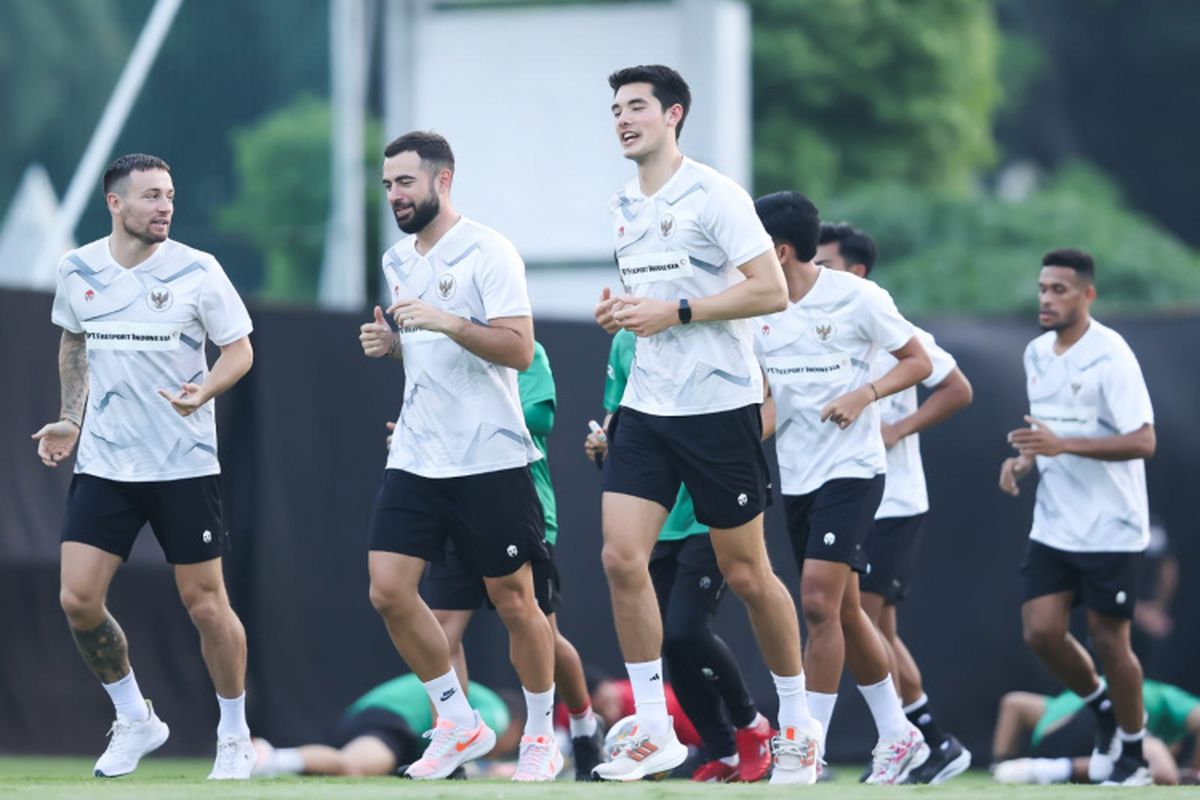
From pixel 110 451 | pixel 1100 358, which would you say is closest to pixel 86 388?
pixel 110 451

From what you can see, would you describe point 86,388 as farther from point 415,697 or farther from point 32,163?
point 32,163

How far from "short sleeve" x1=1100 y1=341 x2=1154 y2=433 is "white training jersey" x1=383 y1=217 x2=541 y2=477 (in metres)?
3.13

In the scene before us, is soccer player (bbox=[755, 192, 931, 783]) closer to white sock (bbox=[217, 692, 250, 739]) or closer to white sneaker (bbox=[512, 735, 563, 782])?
white sneaker (bbox=[512, 735, 563, 782])

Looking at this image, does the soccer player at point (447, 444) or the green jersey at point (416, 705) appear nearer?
the soccer player at point (447, 444)

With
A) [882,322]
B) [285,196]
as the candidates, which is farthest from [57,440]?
[285,196]

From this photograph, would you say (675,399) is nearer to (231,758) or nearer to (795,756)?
(795,756)

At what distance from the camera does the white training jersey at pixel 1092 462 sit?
10070 mm

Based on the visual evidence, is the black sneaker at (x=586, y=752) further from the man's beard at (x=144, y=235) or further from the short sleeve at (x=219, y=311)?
the man's beard at (x=144, y=235)

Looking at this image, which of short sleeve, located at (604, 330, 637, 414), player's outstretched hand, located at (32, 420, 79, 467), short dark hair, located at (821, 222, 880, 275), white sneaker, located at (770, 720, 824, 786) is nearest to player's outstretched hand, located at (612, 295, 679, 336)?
short sleeve, located at (604, 330, 637, 414)

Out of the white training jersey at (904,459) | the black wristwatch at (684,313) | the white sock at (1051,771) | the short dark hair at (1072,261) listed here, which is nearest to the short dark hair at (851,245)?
the white training jersey at (904,459)

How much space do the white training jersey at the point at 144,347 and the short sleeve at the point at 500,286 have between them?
104cm

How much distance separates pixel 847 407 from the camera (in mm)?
8555

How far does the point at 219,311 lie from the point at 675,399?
1.83 metres

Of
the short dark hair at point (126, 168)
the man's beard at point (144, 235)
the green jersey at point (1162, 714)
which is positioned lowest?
the green jersey at point (1162, 714)
